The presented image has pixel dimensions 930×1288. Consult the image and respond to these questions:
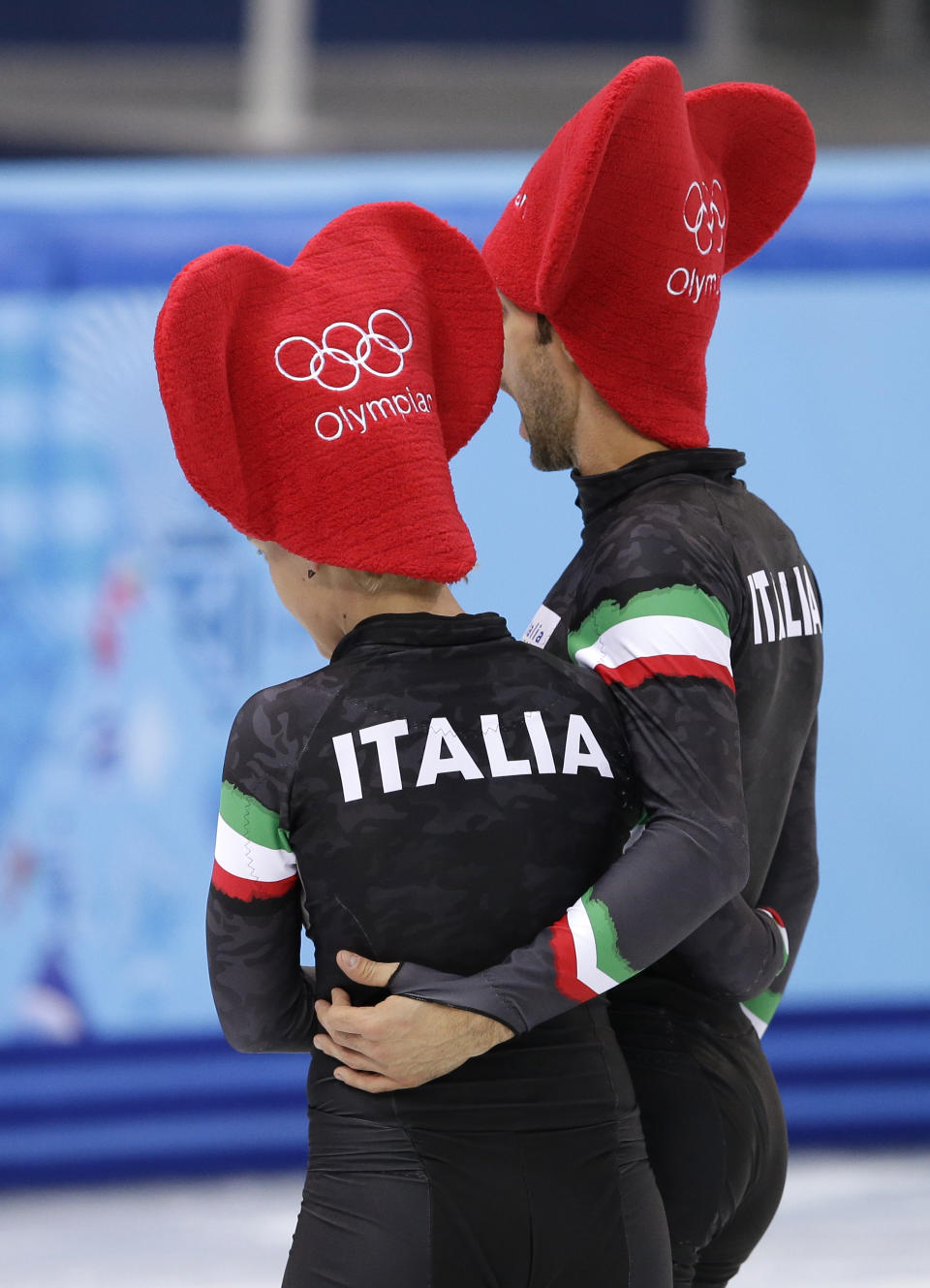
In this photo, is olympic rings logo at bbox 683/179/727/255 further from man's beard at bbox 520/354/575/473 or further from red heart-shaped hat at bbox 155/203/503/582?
red heart-shaped hat at bbox 155/203/503/582

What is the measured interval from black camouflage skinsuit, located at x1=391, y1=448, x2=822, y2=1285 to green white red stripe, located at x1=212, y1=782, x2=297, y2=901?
0.12 meters

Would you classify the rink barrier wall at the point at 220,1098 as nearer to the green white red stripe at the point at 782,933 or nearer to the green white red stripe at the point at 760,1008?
the green white red stripe at the point at 760,1008

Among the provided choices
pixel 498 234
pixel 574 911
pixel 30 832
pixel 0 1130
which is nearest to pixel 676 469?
pixel 498 234

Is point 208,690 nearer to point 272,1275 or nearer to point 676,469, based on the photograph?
point 272,1275

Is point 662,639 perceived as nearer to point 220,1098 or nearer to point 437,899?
point 437,899

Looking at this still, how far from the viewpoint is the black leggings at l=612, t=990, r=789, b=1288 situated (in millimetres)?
1287

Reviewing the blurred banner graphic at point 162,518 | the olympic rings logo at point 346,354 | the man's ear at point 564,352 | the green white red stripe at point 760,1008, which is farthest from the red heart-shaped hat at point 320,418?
the blurred banner graphic at point 162,518

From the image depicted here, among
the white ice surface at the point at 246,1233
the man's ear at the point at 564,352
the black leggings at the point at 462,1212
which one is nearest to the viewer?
the black leggings at the point at 462,1212

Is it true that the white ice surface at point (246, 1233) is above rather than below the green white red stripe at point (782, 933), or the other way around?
below

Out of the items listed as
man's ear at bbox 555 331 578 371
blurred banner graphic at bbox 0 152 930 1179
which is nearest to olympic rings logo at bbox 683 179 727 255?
man's ear at bbox 555 331 578 371

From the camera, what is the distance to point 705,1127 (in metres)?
1.29

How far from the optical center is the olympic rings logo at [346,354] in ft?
3.72

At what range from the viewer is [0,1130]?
8.60ft

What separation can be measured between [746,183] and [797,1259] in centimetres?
175
